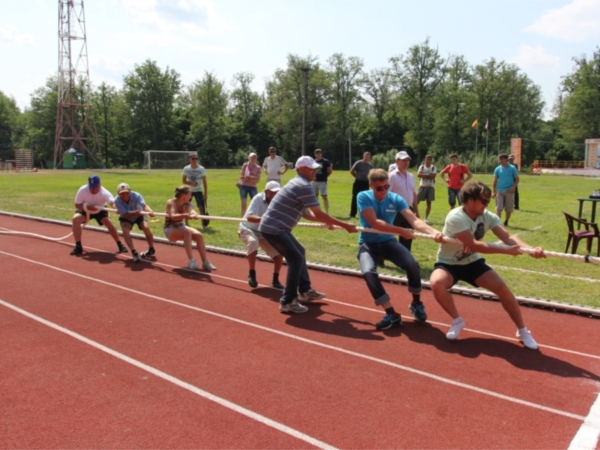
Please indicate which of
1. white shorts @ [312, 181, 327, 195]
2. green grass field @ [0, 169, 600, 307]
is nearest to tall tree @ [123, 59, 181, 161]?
green grass field @ [0, 169, 600, 307]

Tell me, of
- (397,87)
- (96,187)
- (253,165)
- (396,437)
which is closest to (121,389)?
(396,437)

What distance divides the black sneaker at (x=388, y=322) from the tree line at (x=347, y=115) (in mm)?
64733

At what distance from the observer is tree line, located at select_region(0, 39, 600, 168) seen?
2835 inches

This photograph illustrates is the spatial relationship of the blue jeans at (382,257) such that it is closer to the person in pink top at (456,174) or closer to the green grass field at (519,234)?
the green grass field at (519,234)

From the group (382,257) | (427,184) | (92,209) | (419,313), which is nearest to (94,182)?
(92,209)

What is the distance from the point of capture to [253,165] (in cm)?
1322

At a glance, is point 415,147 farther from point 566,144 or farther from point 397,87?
point 566,144

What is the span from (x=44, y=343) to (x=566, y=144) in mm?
80019

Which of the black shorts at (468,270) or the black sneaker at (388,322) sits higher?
the black shorts at (468,270)

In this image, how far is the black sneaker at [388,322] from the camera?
20.0ft

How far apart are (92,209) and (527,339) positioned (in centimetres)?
856

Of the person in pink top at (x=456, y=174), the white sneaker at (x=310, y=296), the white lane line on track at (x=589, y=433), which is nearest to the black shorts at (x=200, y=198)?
the person in pink top at (x=456, y=174)

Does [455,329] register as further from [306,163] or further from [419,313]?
[306,163]

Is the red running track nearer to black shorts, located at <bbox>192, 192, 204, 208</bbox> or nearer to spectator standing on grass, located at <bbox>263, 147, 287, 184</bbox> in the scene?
black shorts, located at <bbox>192, 192, 204, 208</bbox>
